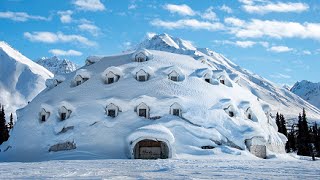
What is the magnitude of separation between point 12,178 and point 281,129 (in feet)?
262

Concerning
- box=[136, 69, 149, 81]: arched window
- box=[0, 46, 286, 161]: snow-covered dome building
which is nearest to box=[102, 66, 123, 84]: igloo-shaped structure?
box=[0, 46, 286, 161]: snow-covered dome building

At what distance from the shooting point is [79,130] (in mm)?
44094

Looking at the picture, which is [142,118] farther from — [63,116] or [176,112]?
[63,116]

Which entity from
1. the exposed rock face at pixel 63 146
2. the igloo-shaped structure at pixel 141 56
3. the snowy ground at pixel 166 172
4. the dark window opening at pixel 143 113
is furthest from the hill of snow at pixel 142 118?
the snowy ground at pixel 166 172

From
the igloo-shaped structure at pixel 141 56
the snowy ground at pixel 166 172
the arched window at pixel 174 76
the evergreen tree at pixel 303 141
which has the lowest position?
the snowy ground at pixel 166 172

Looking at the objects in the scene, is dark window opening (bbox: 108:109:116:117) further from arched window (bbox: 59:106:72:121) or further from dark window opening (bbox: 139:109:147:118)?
arched window (bbox: 59:106:72:121)

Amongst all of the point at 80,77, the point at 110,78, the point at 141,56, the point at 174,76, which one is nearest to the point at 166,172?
the point at 174,76

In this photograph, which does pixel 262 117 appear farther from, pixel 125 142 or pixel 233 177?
pixel 233 177

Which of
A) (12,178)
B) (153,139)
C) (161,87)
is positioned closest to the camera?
(12,178)

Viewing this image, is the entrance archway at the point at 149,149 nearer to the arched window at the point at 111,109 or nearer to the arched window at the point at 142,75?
the arched window at the point at 111,109

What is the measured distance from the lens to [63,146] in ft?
142

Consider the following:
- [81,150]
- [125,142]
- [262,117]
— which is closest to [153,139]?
[125,142]

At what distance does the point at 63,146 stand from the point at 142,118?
8.31 metres

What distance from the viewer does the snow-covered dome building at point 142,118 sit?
42.0 metres
